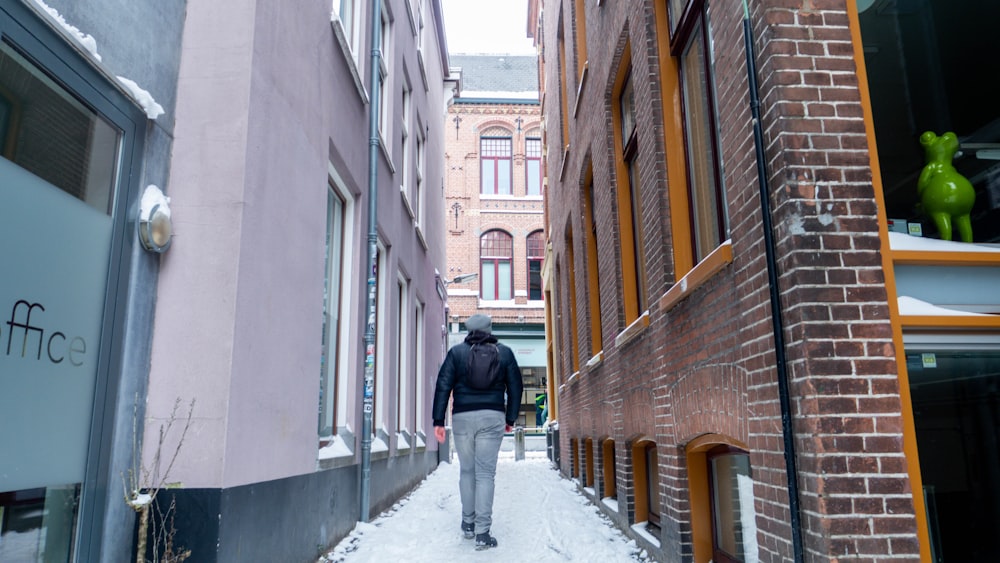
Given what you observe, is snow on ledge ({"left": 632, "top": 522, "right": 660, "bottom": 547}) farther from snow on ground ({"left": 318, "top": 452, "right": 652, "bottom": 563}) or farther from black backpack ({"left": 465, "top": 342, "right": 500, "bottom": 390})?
black backpack ({"left": 465, "top": 342, "right": 500, "bottom": 390})

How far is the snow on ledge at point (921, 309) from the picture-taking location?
3.07 metres

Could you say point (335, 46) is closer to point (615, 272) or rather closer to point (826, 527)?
point (615, 272)

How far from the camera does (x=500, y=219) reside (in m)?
29.0

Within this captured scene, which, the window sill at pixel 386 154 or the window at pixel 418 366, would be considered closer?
the window sill at pixel 386 154

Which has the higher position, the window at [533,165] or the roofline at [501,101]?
the roofline at [501,101]

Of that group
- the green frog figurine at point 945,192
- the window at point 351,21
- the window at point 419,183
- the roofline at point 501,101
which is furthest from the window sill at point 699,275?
the roofline at point 501,101

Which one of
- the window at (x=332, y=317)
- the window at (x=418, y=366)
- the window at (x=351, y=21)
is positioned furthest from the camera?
the window at (x=418, y=366)

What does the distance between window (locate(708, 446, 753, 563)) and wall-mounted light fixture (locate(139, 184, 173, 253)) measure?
11.3 ft

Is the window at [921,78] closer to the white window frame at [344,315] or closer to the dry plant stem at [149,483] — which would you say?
the white window frame at [344,315]

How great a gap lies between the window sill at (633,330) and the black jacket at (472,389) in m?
1.09

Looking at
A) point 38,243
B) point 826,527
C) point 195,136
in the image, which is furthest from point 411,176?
point 826,527

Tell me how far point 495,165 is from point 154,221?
26.2 metres

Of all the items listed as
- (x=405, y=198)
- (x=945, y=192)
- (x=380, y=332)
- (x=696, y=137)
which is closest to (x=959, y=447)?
(x=945, y=192)

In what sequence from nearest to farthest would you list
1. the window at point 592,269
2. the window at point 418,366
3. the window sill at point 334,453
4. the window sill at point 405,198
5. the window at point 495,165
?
the window sill at point 334,453 → the window at point 592,269 → the window sill at point 405,198 → the window at point 418,366 → the window at point 495,165
